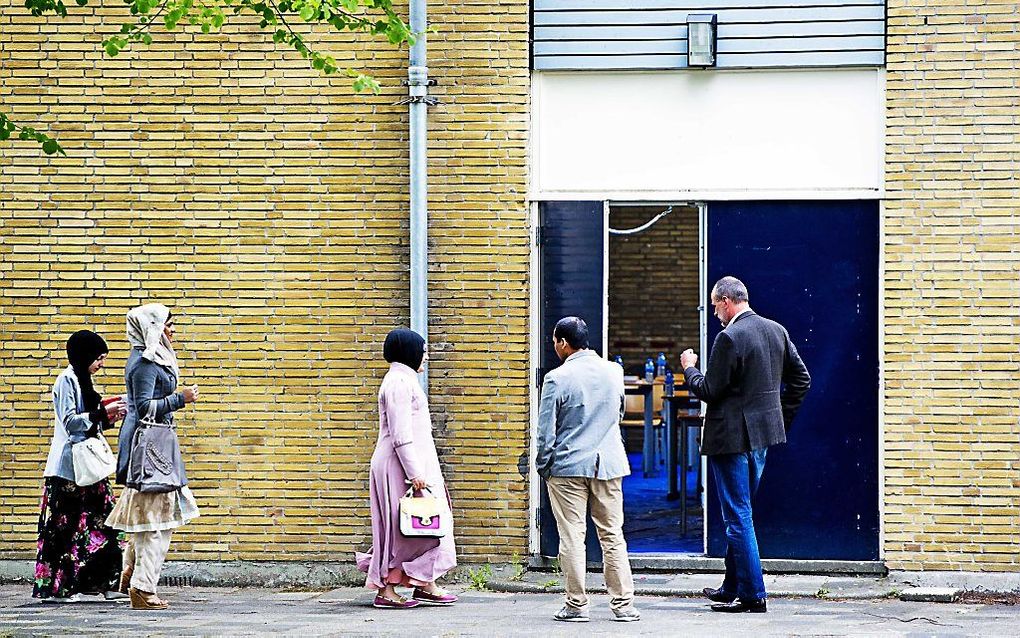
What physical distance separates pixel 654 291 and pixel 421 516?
10313 mm

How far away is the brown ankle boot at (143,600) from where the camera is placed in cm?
870

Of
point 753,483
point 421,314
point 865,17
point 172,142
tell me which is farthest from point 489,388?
point 865,17

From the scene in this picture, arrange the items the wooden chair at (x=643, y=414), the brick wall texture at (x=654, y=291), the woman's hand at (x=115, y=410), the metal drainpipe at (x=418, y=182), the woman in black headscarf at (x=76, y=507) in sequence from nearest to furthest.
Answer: the woman in black headscarf at (x=76, y=507), the woman's hand at (x=115, y=410), the metal drainpipe at (x=418, y=182), the wooden chair at (x=643, y=414), the brick wall texture at (x=654, y=291)

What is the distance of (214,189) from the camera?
10.4 m

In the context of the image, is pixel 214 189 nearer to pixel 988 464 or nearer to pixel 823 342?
pixel 823 342

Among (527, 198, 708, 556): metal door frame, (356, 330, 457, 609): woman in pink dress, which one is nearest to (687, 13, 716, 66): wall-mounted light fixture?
(527, 198, 708, 556): metal door frame

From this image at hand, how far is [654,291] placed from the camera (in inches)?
723

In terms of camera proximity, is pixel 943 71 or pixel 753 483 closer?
pixel 753 483

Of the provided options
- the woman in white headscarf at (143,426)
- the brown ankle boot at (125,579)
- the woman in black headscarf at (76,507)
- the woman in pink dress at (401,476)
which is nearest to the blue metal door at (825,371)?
the woman in pink dress at (401,476)

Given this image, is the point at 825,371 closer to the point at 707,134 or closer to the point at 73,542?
the point at 707,134

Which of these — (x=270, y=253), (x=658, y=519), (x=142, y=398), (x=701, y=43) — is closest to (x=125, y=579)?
(x=142, y=398)

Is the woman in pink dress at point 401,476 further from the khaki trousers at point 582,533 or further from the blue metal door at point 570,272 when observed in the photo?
the blue metal door at point 570,272

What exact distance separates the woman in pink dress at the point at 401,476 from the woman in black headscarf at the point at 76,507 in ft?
5.96

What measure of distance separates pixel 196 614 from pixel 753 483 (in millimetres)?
3568
